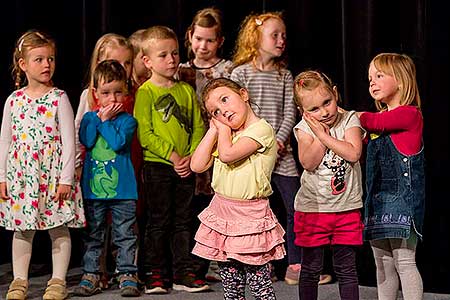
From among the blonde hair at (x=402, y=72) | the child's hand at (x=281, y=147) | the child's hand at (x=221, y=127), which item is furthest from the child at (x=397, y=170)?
the child's hand at (x=281, y=147)

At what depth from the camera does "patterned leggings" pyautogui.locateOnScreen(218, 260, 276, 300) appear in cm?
378

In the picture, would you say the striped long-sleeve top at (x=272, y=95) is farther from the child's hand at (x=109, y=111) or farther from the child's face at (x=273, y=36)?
the child's hand at (x=109, y=111)

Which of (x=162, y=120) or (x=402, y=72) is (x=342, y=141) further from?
(x=162, y=120)

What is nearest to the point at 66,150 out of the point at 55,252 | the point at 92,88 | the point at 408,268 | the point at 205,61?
the point at 92,88

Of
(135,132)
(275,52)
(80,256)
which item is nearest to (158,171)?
(135,132)

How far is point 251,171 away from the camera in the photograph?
3.77 meters

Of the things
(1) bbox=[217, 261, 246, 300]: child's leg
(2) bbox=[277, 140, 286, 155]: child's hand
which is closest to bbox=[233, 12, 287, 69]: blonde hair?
(2) bbox=[277, 140, 286, 155]: child's hand

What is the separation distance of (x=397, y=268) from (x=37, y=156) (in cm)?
159

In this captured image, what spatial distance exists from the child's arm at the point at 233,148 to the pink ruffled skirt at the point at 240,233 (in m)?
0.16

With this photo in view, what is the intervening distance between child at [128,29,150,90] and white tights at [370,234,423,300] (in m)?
1.46

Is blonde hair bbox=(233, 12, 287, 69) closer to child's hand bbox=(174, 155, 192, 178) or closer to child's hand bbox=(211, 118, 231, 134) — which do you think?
child's hand bbox=(174, 155, 192, 178)

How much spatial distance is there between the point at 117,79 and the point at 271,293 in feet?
4.22

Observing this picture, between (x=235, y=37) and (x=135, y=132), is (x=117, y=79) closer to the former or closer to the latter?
(x=135, y=132)

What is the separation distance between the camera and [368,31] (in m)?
4.80
